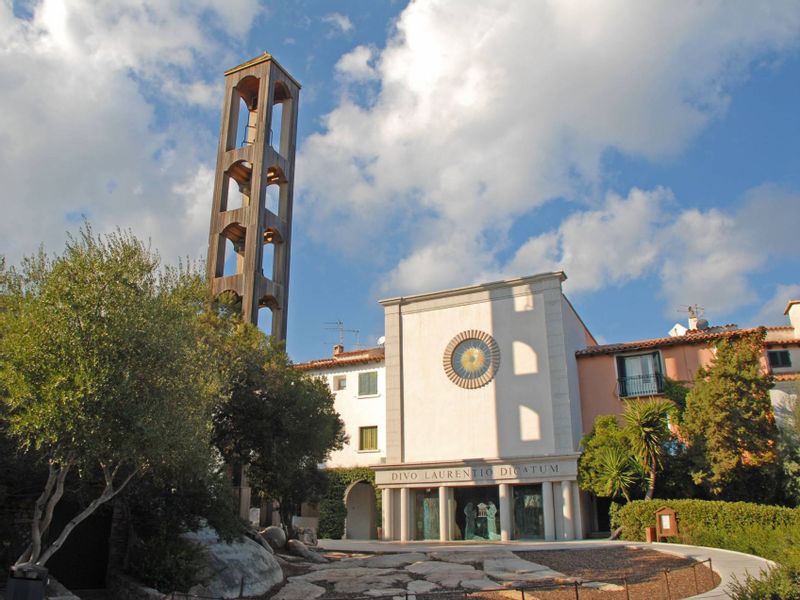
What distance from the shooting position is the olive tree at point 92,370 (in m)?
12.0

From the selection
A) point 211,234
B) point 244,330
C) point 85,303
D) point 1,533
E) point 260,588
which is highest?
point 211,234

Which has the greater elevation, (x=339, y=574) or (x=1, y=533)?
(x=1, y=533)

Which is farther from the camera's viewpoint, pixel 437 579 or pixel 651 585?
pixel 437 579

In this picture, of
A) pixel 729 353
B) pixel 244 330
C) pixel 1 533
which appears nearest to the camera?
pixel 1 533

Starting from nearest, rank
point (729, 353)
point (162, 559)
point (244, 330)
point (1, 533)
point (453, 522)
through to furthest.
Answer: point (1, 533) < point (162, 559) < point (244, 330) < point (729, 353) < point (453, 522)

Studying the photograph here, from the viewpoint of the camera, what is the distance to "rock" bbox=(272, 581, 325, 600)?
54.8 feet

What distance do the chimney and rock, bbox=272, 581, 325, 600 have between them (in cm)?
3621

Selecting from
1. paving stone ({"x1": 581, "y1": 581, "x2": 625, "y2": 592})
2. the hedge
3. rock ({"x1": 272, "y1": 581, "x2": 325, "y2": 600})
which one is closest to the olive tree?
rock ({"x1": 272, "y1": 581, "x2": 325, "y2": 600})

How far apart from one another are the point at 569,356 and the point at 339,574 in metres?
18.1

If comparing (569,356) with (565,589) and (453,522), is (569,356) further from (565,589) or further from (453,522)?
(565,589)

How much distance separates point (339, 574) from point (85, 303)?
10342mm

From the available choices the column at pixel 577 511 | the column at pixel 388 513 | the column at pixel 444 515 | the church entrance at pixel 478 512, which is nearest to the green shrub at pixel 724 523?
the column at pixel 577 511

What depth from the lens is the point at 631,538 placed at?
26969 millimetres

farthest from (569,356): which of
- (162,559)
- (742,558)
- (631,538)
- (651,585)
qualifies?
(162,559)
